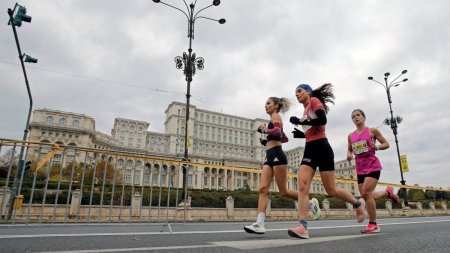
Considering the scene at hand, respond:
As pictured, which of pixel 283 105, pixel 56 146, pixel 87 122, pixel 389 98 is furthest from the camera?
pixel 87 122

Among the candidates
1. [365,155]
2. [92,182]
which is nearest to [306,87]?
[365,155]

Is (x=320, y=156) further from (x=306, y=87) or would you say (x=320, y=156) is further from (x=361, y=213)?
(x=361, y=213)

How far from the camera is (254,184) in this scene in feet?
347

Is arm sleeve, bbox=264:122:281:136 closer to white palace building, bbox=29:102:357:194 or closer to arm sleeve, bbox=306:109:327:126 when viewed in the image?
arm sleeve, bbox=306:109:327:126

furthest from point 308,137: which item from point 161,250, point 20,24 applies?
point 20,24

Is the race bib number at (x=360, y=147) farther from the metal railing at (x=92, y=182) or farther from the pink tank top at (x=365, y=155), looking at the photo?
the metal railing at (x=92, y=182)

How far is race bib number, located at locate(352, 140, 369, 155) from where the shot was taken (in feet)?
15.9

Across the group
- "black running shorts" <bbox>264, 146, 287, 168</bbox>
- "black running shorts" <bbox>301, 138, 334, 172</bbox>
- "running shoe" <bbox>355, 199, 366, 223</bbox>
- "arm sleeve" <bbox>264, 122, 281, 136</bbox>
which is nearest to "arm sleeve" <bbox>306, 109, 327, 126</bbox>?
"black running shorts" <bbox>301, 138, 334, 172</bbox>

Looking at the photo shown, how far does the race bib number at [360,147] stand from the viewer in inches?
191

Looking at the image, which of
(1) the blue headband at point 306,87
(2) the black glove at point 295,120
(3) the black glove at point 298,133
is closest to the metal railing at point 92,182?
(3) the black glove at point 298,133

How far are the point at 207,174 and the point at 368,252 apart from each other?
97907mm

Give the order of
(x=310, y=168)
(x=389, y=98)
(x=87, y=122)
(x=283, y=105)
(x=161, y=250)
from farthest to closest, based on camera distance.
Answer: (x=87, y=122) → (x=389, y=98) → (x=283, y=105) → (x=310, y=168) → (x=161, y=250)

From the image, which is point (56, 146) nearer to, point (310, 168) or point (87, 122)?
point (310, 168)

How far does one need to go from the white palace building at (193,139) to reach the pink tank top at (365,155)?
79.3 meters
